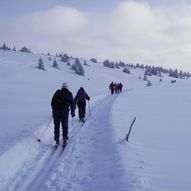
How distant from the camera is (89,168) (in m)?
8.69

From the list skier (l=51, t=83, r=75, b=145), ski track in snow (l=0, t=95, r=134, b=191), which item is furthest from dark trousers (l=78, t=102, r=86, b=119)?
ski track in snow (l=0, t=95, r=134, b=191)

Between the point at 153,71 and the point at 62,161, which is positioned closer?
the point at 62,161

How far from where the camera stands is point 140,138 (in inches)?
469

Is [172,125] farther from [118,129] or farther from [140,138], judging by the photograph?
[140,138]

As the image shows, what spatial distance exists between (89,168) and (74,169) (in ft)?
1.15

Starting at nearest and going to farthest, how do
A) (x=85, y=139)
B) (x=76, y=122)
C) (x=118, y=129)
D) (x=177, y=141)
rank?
(x=177, y=141), (x=85, y=139), (x=118, y=129), (x=76, y=122)

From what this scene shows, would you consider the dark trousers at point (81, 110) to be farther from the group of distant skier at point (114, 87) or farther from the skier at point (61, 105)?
the group of distant skier at point (114, 87)

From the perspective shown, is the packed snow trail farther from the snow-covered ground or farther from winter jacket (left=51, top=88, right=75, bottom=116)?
winter jacket (left=51, top=88, right=75, bottom=116)

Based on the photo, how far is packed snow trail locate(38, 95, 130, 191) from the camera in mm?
→ 7332

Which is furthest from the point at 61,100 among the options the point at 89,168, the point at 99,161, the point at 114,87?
the point at 114,87

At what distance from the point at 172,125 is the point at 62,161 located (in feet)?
24.2

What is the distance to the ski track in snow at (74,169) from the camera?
739 cm

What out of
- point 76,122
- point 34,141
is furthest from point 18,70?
point 34,141

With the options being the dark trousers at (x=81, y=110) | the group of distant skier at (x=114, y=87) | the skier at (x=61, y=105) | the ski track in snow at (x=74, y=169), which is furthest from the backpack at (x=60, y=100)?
the group of distant skier at (x=114, y=87)
